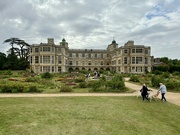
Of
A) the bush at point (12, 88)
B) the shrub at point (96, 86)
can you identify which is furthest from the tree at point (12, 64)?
the shrub at point (96, 86)

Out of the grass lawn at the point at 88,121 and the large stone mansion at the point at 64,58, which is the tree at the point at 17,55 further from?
the grass lawn at the point at 88,121

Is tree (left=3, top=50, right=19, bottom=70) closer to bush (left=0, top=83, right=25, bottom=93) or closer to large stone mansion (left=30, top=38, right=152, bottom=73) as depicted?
large stone mansion (left=30, top=38, right=152, bottom=73)

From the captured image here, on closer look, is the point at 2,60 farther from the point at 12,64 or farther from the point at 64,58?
the point at 64,58

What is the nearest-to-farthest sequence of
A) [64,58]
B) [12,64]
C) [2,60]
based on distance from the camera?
[64,58] < [12,64] < [2,60]

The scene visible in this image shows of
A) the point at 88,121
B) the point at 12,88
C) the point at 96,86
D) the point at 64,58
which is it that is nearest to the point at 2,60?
the point at 64,58

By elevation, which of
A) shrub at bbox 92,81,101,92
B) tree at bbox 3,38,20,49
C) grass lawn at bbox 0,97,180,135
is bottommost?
grass lawn at bbox 0,97,180,135

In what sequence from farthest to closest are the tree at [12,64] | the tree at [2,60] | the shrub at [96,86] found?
1. the tree at [2,60]
2. the tree at [12,64]
3. the shrub at [96,86]

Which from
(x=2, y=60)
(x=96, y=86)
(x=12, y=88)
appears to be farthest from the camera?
(x=2, y=60)

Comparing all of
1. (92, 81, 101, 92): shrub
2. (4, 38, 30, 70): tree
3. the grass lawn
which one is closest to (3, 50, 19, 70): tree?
(4, 38, 30, 70): tree

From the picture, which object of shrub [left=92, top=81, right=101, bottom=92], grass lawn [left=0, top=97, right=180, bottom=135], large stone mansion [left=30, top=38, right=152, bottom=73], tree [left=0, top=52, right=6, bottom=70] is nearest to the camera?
grass lawn [left=0, top=97, right=180, bottom=135]

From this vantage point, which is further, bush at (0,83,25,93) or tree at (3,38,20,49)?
tree at (3,38,20,49)

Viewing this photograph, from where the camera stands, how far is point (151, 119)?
752 cm

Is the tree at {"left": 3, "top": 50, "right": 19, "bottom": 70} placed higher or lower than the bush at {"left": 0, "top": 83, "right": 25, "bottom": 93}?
higher

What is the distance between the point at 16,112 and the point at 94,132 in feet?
14.9
